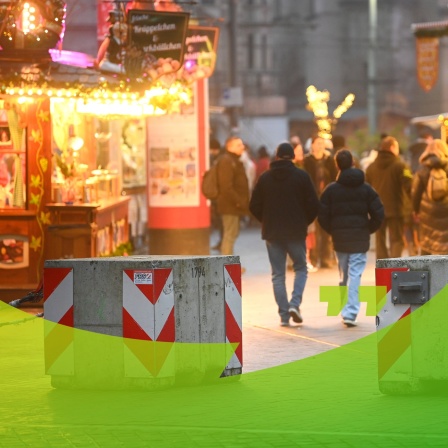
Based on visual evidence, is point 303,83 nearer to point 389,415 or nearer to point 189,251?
point 189,251

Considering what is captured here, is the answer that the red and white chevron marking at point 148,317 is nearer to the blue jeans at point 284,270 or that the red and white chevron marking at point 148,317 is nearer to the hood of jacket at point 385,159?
the blue jeans at point 284,270

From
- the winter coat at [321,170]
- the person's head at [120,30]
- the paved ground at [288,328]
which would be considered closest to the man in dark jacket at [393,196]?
the paved ground at [288,328]

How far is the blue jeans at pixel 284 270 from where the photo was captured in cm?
1378

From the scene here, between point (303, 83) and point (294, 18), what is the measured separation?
3527mm

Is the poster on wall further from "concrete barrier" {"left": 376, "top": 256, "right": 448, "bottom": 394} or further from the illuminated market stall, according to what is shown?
"concrete barrier" {"left": 376, "top": 256, "right": 448, "bottom": 394}

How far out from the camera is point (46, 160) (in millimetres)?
15742

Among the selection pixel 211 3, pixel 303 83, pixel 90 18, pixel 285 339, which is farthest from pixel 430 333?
pixel 303 83

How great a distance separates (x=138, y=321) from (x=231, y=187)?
10135mm

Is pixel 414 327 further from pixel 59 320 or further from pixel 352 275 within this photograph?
pixel 352 275

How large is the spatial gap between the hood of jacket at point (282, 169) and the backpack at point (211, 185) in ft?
19.2

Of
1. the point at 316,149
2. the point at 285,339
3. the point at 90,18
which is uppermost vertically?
the point at 90,18

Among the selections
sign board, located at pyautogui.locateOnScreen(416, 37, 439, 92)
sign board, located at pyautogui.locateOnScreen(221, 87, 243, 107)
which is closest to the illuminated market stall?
sign board, located at pyautogui.locateOnScreen(416, 37, 439, 92)

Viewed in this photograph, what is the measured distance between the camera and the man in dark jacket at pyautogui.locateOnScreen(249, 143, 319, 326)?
1375 centimetres

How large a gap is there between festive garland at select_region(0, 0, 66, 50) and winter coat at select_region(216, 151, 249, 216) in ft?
17.5
